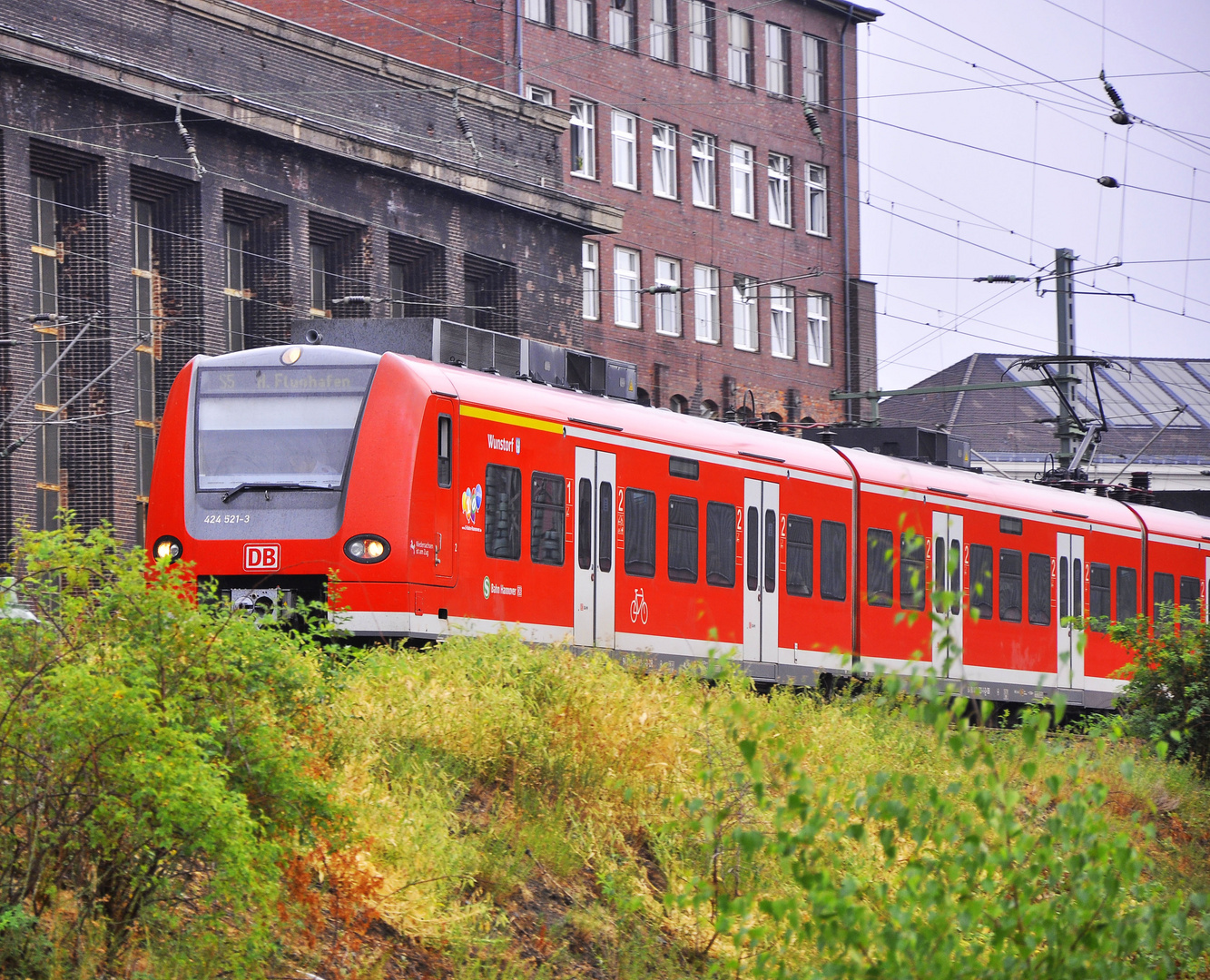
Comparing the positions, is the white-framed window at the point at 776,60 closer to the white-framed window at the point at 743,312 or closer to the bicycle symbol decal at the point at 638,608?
the white-framed window at the point at 743,312

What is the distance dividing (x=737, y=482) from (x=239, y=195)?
47.8 ft

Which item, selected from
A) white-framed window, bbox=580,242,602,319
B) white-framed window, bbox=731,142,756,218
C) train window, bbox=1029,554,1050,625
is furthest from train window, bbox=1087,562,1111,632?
white-framed window, bbox=731,142,756,218

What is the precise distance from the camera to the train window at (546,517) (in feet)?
56.9

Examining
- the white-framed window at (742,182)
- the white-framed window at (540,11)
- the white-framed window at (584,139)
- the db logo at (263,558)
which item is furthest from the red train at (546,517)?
the white-framed window at (742,182)

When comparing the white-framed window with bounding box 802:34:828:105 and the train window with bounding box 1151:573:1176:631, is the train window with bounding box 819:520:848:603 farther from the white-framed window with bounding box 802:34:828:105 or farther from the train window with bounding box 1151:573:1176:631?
the white-framed window with bounding box 802:34:828:105

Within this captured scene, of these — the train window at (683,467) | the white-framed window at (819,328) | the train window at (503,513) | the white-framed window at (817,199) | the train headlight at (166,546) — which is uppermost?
the white-framed window at (817,199)

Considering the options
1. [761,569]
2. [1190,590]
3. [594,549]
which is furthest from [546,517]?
[1190,590]

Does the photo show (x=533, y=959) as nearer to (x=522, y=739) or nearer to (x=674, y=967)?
(x=674, y=967)

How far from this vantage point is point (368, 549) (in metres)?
15.6

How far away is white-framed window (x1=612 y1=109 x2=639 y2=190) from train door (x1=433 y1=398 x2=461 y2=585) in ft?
106

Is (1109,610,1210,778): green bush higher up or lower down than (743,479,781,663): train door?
lower down

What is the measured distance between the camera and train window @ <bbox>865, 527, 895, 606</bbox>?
891 inches

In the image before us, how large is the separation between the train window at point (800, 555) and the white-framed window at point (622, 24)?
2920 cm

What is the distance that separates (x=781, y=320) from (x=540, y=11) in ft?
38.3
